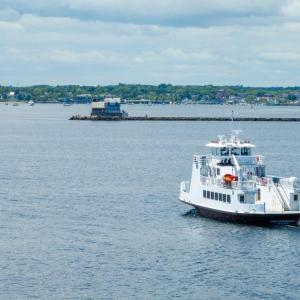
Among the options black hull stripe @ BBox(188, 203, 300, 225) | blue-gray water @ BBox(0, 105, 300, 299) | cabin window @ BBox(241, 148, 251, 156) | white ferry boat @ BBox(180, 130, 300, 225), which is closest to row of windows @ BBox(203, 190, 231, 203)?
white ferry boat @ BBox(180, 130, 300, 225)

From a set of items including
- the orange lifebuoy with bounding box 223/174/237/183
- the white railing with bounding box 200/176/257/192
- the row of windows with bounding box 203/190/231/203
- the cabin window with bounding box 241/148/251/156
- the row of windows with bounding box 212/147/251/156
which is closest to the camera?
the white railing with bounding box 200/176/257/192

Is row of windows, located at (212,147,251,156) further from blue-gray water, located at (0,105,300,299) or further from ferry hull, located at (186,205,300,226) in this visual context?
ferry hull, located at (186,205,300,226)

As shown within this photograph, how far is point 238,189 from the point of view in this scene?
64.9m

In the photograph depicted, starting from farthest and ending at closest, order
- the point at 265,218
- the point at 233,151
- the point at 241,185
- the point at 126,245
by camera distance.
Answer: the point at 233,151 < the point at 241,185 < the point at 265,218 < the point at 126,245

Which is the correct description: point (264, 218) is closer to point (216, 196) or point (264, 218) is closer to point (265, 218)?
point (265, 218)

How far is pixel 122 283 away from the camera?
5000cm

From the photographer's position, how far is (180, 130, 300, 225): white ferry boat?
209 feet

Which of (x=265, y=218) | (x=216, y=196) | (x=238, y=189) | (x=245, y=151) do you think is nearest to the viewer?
(x=265, y=218)

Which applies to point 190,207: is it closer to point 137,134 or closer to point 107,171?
point 107,171

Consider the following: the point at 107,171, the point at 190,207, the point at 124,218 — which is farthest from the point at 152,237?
the point at 107,171

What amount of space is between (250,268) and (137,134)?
473ft

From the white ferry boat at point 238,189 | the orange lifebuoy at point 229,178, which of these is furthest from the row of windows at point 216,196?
the orange lifebuoy at point 229,178

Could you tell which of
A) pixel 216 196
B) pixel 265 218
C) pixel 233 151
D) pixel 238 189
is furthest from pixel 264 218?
pixel 233 151

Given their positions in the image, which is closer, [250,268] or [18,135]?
[250,268]
